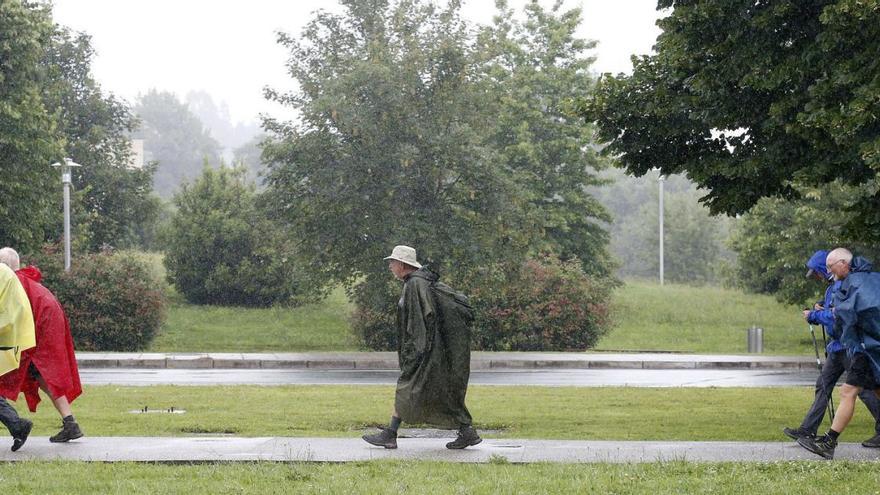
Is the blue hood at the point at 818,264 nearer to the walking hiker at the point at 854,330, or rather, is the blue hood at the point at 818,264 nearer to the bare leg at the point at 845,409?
the walking hiker at the point at 854,330

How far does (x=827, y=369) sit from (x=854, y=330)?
70cm

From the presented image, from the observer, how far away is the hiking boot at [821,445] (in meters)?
10.0

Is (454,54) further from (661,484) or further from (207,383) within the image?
(661,484)

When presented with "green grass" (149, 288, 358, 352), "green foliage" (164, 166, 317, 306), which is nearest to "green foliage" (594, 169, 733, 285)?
"green foliage" (164, 166, 317, 306)

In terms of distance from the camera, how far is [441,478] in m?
8.42

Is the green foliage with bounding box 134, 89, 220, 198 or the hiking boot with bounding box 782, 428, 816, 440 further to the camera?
the green foliage with bounding box 134, 89, 220, 198

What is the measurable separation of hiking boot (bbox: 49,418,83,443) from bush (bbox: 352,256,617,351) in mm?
17782

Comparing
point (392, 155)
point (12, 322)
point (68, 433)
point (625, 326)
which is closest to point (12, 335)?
point (12, 322)

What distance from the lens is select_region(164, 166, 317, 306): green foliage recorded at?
39.4 meters

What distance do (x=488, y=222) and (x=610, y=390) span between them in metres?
11.1

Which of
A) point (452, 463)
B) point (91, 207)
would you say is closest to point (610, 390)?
point (452, 463)

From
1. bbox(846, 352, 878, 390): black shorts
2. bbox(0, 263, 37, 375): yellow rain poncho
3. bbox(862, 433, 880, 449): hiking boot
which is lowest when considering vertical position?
bbox(862, 433, 880, 449): hiking boot

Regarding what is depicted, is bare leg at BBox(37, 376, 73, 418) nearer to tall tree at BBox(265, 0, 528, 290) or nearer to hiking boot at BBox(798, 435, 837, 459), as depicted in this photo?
hiking boot at BBox(798, 435, 837, 459)

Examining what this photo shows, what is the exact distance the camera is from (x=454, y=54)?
89.4 feet
